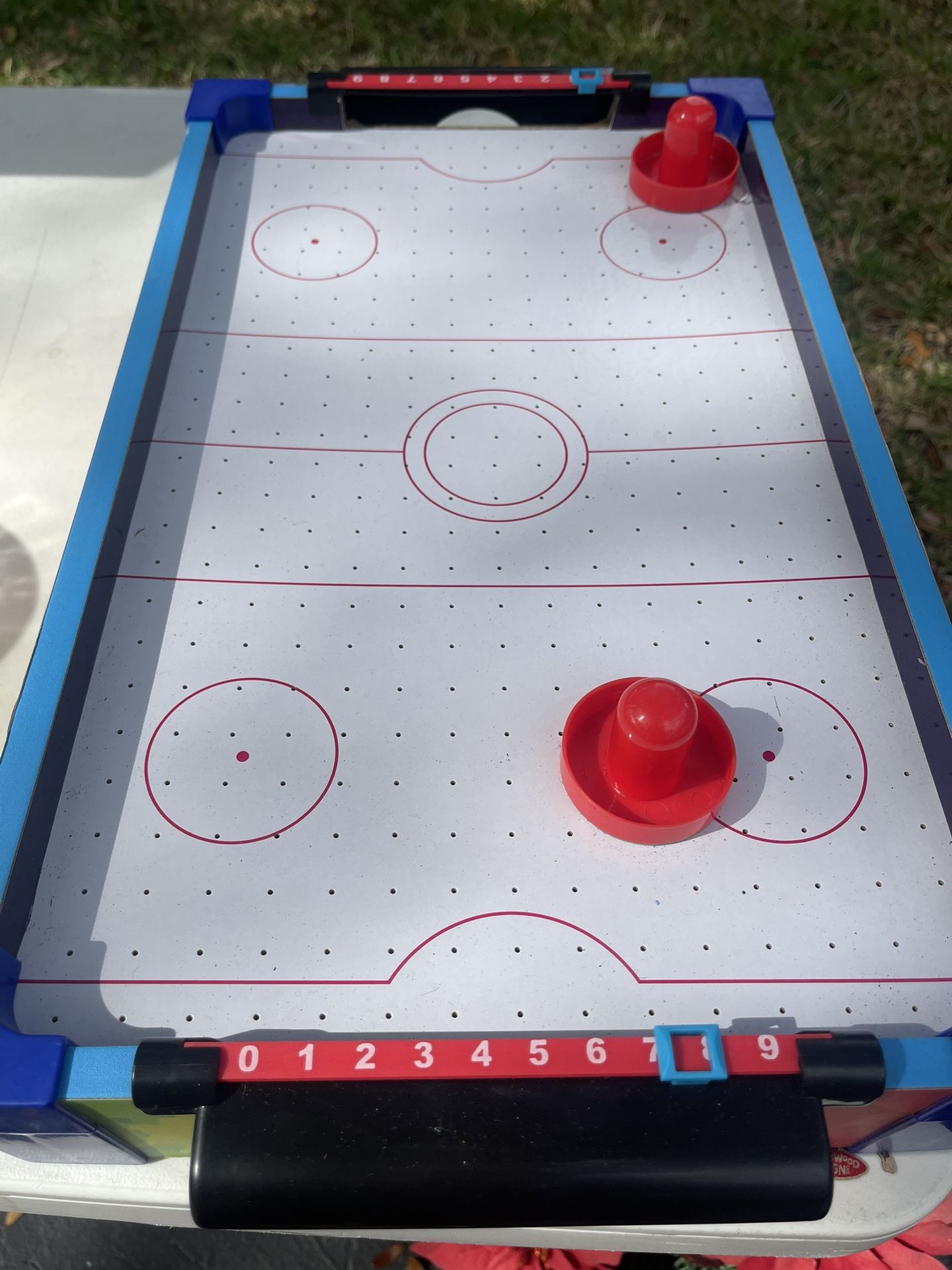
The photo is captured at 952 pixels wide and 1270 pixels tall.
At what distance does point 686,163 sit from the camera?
109cm

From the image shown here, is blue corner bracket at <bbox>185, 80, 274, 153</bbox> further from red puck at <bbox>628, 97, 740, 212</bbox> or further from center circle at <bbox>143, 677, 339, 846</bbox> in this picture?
center circle at <bbox>143, 677, 339, 846</bbox>

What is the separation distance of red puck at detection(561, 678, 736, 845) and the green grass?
1250 mm

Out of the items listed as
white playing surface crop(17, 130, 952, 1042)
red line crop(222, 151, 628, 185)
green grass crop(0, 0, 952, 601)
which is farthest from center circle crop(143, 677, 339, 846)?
green grass crop(0, 0, 952, 601)

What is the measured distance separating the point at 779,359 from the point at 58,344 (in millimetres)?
903

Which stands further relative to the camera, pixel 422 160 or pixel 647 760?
pixel 422 160

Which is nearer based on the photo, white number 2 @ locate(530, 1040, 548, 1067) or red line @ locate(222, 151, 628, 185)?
white number 2 @ locate(530, 1040, 548, 1067)

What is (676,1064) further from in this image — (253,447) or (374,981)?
(253,447)

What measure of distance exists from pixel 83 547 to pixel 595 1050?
1.84 feet

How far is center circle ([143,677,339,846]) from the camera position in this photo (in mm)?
706

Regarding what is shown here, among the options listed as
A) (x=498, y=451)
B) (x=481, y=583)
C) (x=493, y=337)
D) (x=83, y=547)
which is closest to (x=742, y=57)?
(x=493, y=337)

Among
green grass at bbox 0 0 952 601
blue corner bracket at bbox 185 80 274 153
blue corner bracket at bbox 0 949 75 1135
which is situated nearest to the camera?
blue corner bracket at bbox 0 949 75 1135

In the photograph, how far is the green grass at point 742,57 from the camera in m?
1.77

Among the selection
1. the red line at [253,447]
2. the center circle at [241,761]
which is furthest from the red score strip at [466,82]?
the center circle at [241,761]

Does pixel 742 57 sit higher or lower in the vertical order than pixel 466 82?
lower
